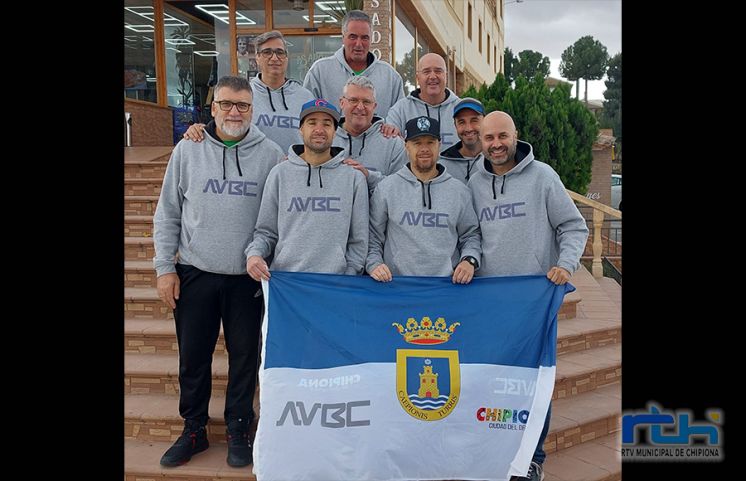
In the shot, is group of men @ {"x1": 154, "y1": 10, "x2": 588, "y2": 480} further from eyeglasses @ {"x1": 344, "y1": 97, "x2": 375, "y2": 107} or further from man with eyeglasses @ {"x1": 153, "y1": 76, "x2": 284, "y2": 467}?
eyeglasses @ {"x1": 344, "y1": 97, "x2": 375, "y2": 107}

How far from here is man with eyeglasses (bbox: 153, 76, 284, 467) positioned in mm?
3564

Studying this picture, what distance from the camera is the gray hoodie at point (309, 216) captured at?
11.4 feet

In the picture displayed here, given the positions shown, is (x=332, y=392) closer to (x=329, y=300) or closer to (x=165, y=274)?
(x=329, y=300)

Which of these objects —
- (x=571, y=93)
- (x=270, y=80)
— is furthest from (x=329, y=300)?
(x=571, y=93)

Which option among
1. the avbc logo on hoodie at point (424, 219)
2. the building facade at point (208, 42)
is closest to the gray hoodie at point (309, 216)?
the avbc logo on hoodie at point (424, 219)

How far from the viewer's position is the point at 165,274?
3.57 m

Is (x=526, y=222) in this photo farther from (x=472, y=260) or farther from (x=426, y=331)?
(x=426, y=331)

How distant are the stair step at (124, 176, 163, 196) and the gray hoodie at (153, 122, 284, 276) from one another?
3.69m

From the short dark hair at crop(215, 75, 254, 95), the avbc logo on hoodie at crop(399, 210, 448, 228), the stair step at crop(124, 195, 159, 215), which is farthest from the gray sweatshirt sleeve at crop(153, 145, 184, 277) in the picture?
the stair step at crop(124, 195, 159, 215)

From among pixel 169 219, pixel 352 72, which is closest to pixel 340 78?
pixel 352 72

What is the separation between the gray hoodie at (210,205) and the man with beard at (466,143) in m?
1.26

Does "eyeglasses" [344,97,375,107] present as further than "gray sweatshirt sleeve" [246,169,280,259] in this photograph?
Yes

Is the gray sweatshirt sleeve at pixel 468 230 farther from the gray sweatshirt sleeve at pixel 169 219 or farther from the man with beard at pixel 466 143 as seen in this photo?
the gray sweatshirt sleeve at pixel 169 219

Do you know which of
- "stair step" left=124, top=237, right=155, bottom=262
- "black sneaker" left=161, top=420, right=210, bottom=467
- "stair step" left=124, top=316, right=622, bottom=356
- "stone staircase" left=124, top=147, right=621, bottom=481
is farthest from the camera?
"stair step" left=124, top=237, right=155, bottom=262
